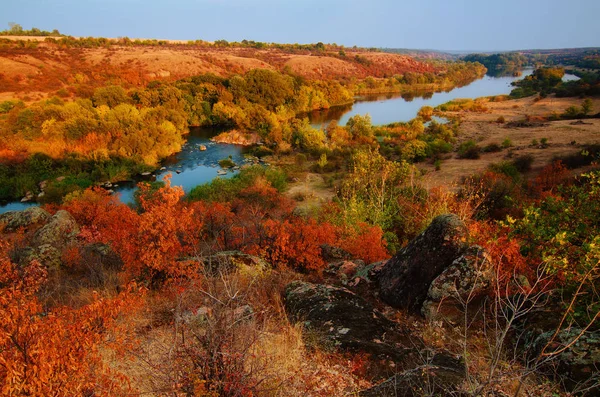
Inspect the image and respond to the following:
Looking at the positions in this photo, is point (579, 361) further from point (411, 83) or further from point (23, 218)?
point (411, 83)

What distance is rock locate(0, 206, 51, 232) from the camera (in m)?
21.0

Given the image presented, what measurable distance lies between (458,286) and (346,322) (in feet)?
10.0

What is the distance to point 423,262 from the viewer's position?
9.30 meters

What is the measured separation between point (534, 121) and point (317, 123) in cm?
3588

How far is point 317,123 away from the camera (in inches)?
2603

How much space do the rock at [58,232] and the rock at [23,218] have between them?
4169 millimetres

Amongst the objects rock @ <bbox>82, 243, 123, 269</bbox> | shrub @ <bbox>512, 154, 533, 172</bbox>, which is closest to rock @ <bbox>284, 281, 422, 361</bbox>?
rock @ <bbox>82, 243, 123, 269</bbox>

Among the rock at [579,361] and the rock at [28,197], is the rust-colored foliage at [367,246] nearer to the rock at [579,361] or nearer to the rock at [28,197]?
the rock at [579,361]

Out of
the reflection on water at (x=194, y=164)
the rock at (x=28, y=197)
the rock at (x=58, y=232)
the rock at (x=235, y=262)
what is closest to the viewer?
the rock at (x=235, y=262)

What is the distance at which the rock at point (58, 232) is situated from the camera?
55.8 ft

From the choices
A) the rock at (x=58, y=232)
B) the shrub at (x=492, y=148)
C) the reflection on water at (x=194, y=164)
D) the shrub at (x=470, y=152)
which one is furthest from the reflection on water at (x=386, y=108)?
the rock at (x=58, y=232)

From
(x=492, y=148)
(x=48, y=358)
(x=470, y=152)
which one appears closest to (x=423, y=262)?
(x=48, y=358)

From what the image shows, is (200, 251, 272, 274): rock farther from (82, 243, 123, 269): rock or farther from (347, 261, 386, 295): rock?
(82, 243, 123, 269): rock

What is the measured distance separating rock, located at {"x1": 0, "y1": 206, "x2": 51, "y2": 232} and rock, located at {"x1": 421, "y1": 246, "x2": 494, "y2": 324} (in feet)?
76.3
